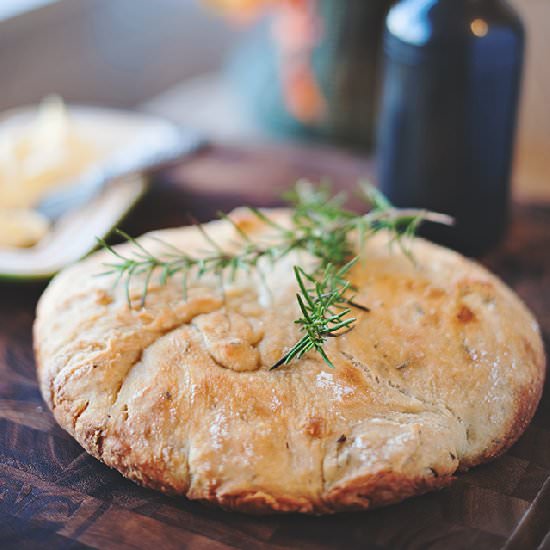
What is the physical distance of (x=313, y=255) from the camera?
166 cm

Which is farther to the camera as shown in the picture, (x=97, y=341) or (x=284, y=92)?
(x=284, y=92)

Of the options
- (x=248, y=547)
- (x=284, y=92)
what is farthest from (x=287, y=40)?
(x=248, y=547)

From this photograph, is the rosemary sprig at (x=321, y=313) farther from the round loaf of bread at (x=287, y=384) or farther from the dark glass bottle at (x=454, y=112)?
the dark glass bottle at (x=454, y=112)

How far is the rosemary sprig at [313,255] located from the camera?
4.75 ft

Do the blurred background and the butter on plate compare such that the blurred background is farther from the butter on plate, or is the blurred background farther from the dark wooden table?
the dark wooden table

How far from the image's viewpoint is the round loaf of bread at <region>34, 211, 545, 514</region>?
1.28 meters

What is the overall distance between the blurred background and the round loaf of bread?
3.78ft

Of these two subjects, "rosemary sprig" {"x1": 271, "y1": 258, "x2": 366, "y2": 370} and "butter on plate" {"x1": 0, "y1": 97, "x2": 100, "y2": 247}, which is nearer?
"rosemary sprig" {"x1": 271, "y1": 258, "x2": 366, "y2": 370}

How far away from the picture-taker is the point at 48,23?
3832 millimetres

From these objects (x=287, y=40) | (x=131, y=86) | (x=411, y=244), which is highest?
(x=287, y=40)

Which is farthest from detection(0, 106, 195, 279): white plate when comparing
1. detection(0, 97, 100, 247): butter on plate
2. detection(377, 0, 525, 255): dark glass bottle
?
detection(377, 0, 525, 255): dark glass bottle

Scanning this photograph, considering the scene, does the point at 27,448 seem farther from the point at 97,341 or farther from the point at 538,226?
the point at 538,226

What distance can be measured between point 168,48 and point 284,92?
1874 mm

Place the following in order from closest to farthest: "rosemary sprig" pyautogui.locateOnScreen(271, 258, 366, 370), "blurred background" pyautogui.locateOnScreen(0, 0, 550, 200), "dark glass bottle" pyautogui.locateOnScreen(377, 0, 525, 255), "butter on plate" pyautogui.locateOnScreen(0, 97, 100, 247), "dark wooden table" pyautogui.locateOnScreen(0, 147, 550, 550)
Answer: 1. "dark wooden table" pyautogui.locateOnScreen(0, 147, 550, 550)
2. "rosemary sprig" pyautogui.locateOnScreen(271, 258, 366, 370)
3. "dark glass bottle" pyautogui.locateOnScreen(377, 0, 525, 255)
4. "butter on plate" pyautogui.locateOnScreen(0, 97, 100, 247)
5. "blurred background" pyautogui.locateOnScreen(0, 0, 550, 200)
